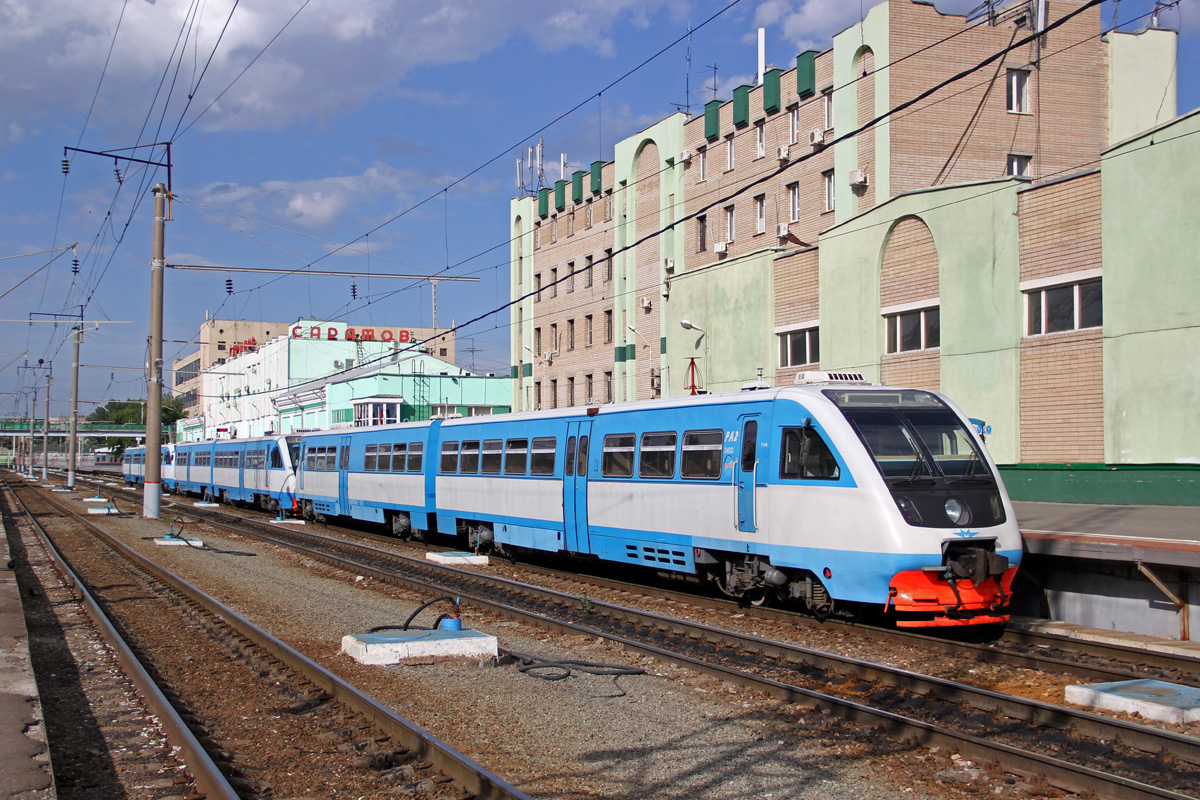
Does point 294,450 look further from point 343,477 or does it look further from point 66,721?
point 66,721

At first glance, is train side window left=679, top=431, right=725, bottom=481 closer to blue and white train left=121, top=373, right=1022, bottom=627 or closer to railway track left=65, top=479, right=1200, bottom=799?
blue and white train left=121, top=373, right=1022, bottom=627

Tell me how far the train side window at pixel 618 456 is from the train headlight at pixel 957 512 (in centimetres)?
529

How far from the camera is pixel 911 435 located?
1087 centimetres

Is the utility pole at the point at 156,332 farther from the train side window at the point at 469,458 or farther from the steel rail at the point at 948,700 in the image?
the steel rail at the point at 948,700

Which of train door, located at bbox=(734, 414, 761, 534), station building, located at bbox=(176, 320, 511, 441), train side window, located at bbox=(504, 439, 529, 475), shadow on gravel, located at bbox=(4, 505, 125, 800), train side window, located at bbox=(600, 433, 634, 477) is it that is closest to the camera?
shadow on gravel, located at bbox=(4, 505, 125, 800)

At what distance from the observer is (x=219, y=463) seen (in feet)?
144

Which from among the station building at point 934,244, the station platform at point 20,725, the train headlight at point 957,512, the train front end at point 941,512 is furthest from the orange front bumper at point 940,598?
the station platform at point 20,725

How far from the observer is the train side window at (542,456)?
16875 mm

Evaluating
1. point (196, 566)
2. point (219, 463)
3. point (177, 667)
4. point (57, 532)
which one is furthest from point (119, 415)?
point (177, 667)

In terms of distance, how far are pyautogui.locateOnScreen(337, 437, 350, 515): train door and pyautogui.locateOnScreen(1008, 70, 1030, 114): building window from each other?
70.0 ft

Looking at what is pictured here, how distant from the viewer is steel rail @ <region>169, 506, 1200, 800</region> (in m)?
5.89

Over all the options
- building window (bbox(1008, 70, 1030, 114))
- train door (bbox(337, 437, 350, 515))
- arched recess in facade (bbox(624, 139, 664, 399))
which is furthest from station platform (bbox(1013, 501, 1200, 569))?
arched recess in facade (bbox(624, 139, 664, 399))

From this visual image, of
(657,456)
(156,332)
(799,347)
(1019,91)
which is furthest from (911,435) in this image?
(156,332)

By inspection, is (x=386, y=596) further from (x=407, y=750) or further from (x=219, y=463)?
(x=219, y=463)
